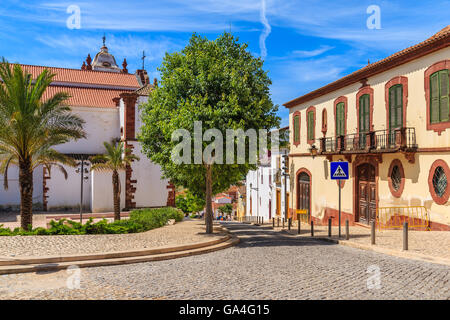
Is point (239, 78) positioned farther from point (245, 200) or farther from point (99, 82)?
point (245, 200)

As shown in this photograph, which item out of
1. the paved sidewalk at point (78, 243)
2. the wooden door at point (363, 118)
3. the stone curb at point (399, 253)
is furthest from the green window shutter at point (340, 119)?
the paved sidewalk at point (78, 243)

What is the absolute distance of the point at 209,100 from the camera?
45.4 ft

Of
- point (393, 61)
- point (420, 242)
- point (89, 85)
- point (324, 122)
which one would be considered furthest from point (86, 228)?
point (89, 85)

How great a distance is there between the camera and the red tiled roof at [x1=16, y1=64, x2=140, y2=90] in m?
35.6

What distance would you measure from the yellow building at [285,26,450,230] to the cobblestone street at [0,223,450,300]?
6.46 meters

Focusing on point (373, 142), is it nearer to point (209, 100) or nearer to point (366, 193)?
point (366, 193)

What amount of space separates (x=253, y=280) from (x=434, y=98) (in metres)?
11.4

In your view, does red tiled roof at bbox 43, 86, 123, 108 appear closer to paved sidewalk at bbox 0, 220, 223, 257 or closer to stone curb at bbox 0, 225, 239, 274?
paved sidewalk at bbox 0, 220, 223, 257

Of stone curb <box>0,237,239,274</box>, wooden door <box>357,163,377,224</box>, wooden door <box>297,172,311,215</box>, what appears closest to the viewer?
stone curb <box>0,237,239,274</box>

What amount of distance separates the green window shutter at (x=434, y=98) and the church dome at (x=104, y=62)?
50638mm

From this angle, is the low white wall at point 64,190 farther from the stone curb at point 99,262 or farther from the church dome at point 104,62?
the church dome at point 104,62

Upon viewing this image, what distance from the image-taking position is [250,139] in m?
13.8

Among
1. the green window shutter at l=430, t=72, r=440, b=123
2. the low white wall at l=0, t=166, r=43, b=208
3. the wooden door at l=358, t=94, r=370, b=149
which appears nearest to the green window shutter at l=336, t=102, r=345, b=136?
the wooden door at l=358, t=94, r=370, b=149

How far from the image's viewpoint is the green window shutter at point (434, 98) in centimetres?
1439
